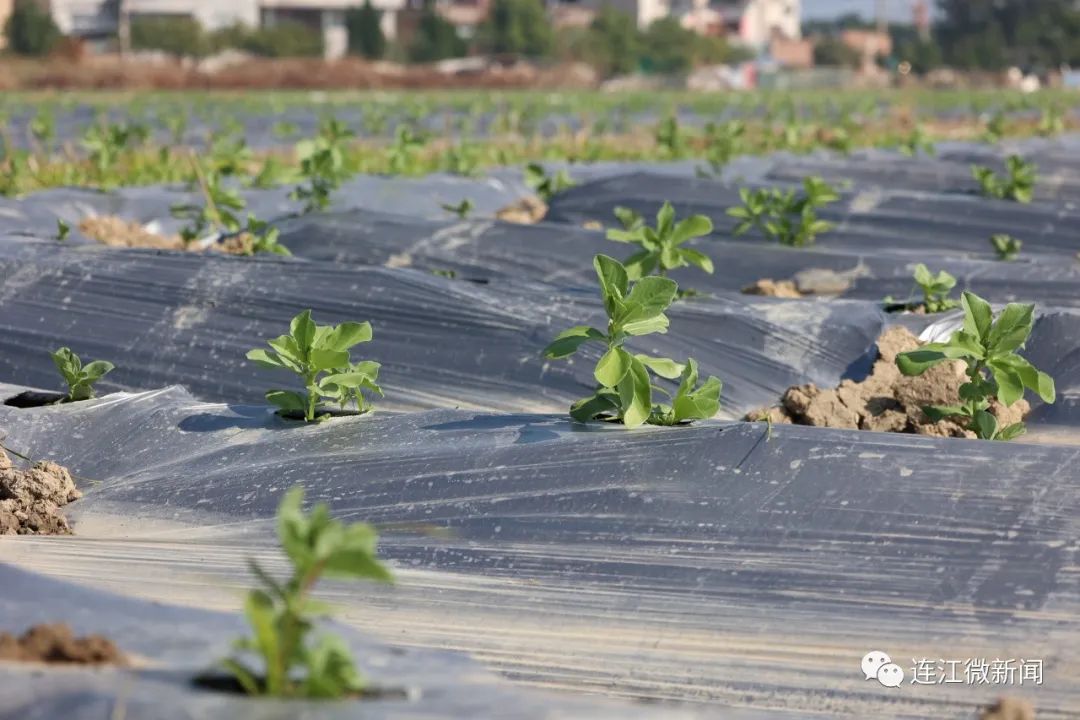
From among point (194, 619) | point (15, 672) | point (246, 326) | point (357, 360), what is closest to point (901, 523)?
point (194, 619)

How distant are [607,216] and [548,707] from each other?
16.5 feet

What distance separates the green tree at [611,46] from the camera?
43.0 m

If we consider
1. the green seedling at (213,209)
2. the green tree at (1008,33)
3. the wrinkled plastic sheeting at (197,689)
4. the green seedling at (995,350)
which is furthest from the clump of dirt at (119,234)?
the green tree at (1008,33)

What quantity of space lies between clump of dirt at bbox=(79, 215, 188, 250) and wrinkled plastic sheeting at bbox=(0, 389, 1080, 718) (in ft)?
8.74

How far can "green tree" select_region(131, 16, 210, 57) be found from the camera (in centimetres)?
3784

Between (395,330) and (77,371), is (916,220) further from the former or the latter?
(77,371)

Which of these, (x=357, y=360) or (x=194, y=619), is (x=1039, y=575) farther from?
(x=357, y=360)

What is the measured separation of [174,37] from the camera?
37906 millimetres

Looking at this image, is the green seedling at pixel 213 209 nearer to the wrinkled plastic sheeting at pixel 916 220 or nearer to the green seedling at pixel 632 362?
the wrinkled plastic sheeting at pixel 916 220

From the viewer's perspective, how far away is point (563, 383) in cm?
350

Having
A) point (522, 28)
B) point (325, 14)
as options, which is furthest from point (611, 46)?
point (325, 14)

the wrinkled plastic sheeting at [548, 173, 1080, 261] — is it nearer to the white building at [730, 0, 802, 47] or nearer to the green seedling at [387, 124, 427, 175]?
the green seedling at [387, 124, 427, 175]

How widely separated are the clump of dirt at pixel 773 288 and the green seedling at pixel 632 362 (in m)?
2.04

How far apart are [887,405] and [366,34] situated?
134 ft
